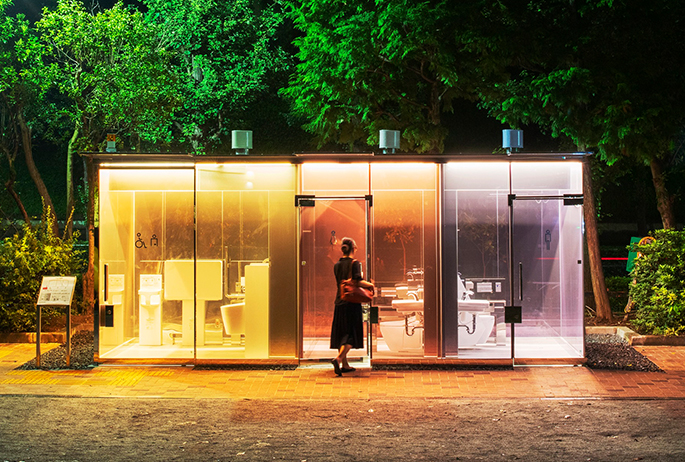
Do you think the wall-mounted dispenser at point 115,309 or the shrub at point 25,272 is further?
the shrub at point 25,272

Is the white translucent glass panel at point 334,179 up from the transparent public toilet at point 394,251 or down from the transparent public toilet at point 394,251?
up

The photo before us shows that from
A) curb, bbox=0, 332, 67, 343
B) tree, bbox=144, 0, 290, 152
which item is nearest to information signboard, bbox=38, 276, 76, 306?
curb, bbox=0, 332, 67, 343

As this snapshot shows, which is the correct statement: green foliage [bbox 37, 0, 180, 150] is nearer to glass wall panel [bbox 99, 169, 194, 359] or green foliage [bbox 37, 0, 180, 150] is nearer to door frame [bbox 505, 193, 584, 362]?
glass wall panel [bbox 99, 169, 194, 359]

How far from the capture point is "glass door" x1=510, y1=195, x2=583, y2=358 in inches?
381

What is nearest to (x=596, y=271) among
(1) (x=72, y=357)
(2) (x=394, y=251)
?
(2) (x=394, y=251)

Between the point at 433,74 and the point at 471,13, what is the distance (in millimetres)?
1939

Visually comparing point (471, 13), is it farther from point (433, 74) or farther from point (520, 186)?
point (520, 186)

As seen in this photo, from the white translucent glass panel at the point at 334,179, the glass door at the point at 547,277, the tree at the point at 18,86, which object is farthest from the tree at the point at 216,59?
the glass door at the point at 547,277

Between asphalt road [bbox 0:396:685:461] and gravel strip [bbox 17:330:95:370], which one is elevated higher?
gravel strip [bbox 17:330:95:370]

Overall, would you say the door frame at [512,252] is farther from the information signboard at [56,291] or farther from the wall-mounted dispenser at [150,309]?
the information signboard at [56,291]

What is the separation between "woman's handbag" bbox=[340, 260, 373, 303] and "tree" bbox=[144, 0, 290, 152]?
12554 mm

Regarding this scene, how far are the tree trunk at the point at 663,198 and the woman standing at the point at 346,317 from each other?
7055 millimetres

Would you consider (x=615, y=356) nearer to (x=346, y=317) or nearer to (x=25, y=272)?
(x=346, y=317)

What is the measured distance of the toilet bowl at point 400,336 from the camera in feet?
31.9
